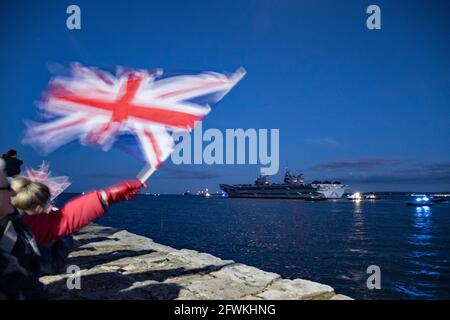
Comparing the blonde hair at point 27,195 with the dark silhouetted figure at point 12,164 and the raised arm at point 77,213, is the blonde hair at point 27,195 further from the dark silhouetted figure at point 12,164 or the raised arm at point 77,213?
the dark silhouetted figure at point 12,164

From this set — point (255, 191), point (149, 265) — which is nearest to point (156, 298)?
point (149, 265)

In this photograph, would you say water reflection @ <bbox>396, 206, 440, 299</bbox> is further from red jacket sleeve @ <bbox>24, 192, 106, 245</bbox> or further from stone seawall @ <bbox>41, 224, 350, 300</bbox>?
red jacket sleeve @ <bbox>24, 192, 106, 245</bbox>

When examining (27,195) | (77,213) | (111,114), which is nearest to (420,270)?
(111,114)

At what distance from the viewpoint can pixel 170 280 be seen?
5953mm

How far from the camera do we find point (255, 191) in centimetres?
17300

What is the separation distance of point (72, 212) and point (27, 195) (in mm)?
627

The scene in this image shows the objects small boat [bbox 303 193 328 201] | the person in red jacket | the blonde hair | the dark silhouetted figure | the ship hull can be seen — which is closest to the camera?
the person in red jacket

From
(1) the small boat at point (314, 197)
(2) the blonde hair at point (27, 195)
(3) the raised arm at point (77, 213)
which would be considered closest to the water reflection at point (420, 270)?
(3) the raised arm at point (77, 213)

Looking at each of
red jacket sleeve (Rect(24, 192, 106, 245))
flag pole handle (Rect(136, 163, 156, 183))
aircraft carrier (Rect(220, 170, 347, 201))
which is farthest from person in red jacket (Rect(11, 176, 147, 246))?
aircraft carrier (Rect(220, 170, 347, 201))

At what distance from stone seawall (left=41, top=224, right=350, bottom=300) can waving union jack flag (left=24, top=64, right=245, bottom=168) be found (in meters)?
2.22

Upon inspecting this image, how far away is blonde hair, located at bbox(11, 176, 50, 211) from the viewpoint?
296 cm

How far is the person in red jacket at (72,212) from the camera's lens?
2.66 metres
